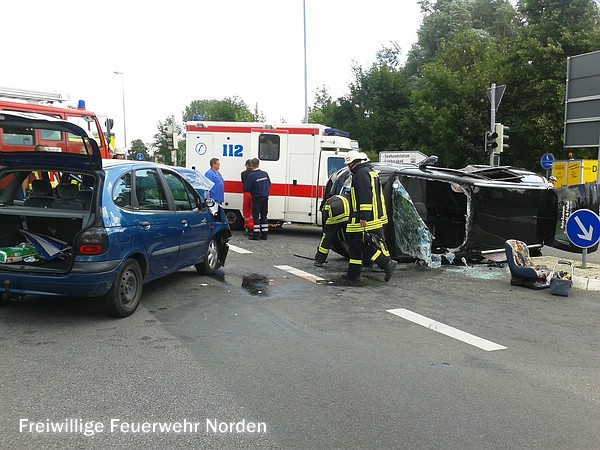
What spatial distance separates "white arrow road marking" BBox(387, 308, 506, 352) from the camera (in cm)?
517

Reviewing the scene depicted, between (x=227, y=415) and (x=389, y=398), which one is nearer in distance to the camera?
(x=227, y=415)

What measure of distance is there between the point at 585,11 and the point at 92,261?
2584cm

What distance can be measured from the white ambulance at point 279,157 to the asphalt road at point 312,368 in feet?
20.4

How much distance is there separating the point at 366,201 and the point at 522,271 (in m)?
2.58

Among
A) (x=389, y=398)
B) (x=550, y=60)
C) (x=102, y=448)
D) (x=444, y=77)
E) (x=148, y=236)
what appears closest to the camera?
(x=102, y=448)

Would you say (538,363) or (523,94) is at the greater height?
(523,94)

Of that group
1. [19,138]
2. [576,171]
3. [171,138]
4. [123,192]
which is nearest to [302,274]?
[123,192]

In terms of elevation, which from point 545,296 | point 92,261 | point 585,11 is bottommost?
point 545,296

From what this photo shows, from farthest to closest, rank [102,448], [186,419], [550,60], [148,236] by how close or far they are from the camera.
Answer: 1. [550,60]
2. [148,236]
3. [186,419]
4. [102,448]

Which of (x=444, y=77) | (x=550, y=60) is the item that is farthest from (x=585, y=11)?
(x=444, y=77)

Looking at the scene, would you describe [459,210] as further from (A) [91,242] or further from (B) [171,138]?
(B) [171,138]

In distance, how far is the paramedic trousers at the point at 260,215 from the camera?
12.2m

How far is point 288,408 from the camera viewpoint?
3672 mm

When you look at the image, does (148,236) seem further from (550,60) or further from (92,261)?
(550,60)
